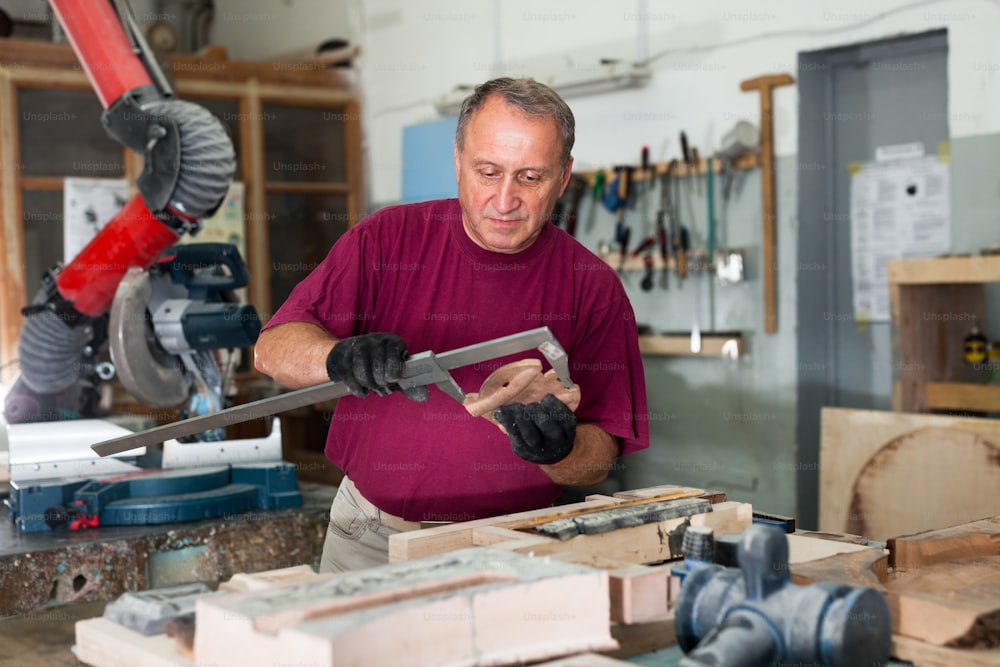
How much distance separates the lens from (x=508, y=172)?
181 centimetres

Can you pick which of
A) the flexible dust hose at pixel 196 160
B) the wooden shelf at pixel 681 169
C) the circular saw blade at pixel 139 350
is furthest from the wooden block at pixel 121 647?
the wooden shelf at pixel 681 169

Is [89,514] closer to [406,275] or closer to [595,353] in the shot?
[406,275]

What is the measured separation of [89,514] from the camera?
2.23 meters

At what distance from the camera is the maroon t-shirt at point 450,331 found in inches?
74.2

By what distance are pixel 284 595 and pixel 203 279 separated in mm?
1698

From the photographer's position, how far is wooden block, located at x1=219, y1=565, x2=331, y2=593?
116 cm

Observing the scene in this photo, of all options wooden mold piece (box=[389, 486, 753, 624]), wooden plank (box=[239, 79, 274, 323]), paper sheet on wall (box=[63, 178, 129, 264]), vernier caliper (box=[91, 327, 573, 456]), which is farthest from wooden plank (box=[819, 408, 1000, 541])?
paper sheet on wall (box=[63, 178, 129, 264])

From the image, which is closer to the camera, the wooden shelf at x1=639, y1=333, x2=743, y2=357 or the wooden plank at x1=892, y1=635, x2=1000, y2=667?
the wooden plank at x1=892, y1=635, x2=1000, y2=667

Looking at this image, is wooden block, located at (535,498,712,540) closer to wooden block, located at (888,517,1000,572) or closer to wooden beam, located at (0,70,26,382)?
wooden block, located at (888,517,1000,572)

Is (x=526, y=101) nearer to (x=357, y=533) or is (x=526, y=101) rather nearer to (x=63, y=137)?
(x=357, y=533)

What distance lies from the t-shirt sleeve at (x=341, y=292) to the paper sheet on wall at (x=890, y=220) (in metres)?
2.28

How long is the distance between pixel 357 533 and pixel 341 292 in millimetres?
467

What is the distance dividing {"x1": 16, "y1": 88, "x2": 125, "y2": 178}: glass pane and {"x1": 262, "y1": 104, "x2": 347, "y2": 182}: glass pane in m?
0.82

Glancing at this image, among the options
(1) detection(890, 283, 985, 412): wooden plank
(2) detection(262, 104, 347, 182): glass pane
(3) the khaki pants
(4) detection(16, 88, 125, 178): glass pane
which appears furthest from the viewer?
(2) detection(262, 104, 347, 182): glass pane
